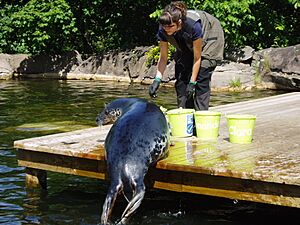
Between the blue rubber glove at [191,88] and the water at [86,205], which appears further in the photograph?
the blue rubber glove at [191,88]

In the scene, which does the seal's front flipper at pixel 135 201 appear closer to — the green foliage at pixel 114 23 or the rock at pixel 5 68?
the green foliage at pixel 114 23

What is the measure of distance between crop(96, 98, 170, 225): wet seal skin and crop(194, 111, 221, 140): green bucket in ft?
1.43

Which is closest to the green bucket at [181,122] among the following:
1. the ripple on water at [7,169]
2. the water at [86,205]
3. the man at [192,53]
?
the man at [192,53]

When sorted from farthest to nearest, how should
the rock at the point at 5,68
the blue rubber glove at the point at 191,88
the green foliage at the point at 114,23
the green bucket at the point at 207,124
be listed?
the rock at the point at 5,68 → the green foliage at the point at 114,23 → the blue rubber glove at the point at 191,88 → the green bucket at the point at 207,124

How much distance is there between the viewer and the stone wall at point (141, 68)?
15.6m

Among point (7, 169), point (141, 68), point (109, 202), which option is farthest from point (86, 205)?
point (141, 68)

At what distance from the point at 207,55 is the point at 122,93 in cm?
903

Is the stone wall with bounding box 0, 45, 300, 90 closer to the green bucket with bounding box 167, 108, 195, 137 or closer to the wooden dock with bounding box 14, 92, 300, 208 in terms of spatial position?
the wooden dock with bounding box 14, 92, 300, 208

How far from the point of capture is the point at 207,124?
5473 mm

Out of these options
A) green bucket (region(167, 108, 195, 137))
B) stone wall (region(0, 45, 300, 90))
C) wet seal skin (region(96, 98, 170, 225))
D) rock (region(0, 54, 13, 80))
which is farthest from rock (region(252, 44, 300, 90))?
wet seal skin (region(96, 98, 170, 225))

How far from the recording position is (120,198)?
5562mm

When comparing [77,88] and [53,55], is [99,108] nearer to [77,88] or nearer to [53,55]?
[77,88]

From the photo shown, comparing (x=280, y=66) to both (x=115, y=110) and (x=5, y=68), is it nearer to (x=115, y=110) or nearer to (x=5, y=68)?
(x=5, y=68)

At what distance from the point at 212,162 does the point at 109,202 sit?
0.84m
